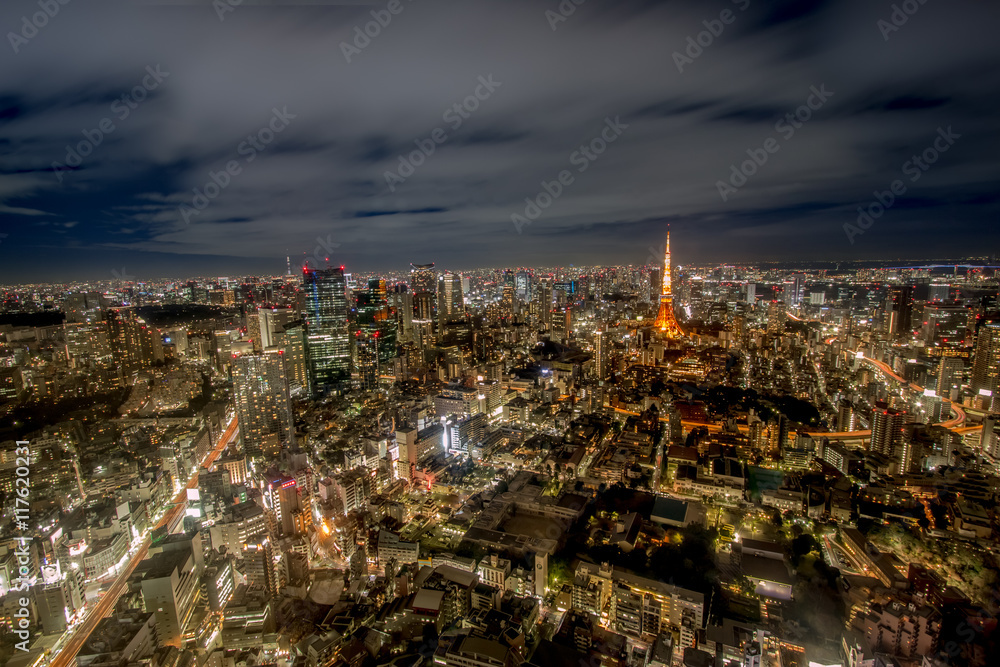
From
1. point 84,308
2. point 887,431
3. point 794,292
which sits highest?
point 84,308

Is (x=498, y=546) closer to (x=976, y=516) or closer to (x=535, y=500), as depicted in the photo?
(x=535, y=500)

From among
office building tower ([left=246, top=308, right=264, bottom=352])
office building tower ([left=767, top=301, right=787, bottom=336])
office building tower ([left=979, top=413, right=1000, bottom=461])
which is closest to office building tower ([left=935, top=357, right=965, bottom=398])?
office building tower ([left=979, top=413, right=1000, bottom=461])

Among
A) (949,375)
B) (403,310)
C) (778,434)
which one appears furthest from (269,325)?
(949,375)

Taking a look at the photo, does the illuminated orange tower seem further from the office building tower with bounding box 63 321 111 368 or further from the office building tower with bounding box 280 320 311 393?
the office building tower with bounding box 63 321 111 368

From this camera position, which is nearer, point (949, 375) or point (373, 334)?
point (949, 375)

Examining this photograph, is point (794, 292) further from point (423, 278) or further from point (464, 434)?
point (464, 434)

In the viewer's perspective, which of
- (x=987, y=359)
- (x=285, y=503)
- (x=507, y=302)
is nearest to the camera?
(x=285, y=503)
